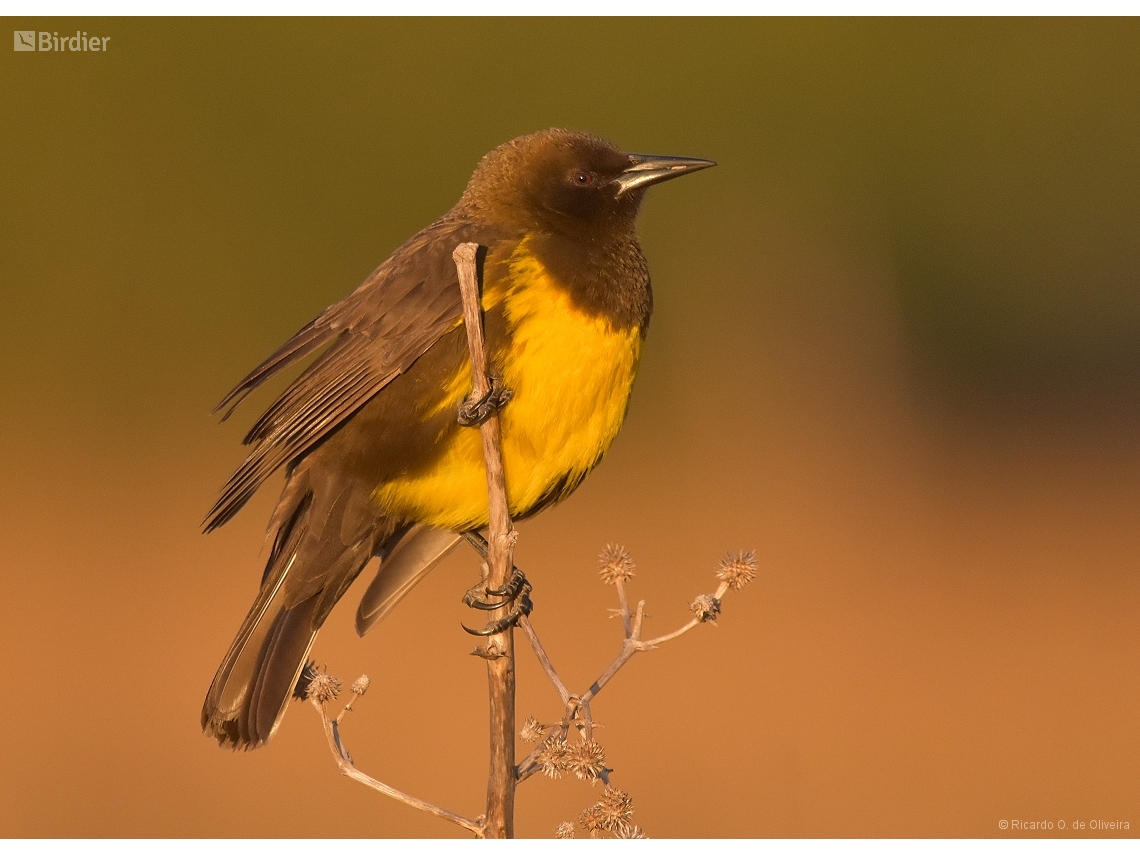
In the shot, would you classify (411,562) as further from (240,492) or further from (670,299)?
(670,299)

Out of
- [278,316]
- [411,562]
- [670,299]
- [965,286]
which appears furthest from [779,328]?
[411,562]

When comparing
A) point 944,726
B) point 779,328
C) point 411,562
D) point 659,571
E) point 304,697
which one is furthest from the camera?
point 779,328

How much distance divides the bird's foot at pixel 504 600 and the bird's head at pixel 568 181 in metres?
1.27

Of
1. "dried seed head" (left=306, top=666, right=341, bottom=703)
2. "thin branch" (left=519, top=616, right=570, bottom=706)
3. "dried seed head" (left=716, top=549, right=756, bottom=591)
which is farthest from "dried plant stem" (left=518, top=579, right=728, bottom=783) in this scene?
"dried seed head" (left=306, top=666, right=341, bottom=703)

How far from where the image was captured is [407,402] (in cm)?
407

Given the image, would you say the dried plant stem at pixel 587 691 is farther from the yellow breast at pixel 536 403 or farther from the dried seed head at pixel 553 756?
the yellow breast at pixel 536 403

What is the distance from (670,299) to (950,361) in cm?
214

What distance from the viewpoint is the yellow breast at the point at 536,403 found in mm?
3969

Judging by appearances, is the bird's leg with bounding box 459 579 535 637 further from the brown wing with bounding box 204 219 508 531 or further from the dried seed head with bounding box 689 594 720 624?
the brown wing with bounding box 204 219 508 531

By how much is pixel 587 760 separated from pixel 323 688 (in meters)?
0.84

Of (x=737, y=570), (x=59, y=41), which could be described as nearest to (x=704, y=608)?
(x=737, y=570)

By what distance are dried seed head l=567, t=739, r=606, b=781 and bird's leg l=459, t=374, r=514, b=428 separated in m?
1.13

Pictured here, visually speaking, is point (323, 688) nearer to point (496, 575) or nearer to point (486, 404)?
point (496, 575)

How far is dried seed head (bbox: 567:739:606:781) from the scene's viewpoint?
301 cm
